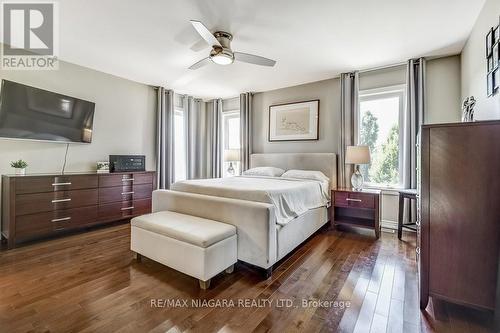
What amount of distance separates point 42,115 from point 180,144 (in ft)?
A: 8.85

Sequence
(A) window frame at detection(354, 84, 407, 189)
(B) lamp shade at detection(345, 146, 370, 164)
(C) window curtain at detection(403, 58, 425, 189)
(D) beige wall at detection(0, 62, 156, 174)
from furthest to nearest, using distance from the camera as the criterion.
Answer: (A) window frame at detection(354, 84, 407, 189)
(B) lamp shade at detection(345, 146, 370, 164)
(C) window curtain at detection(403, 58, 425, 189)
(D) beige wall at detection(0, 62, 156, 174)

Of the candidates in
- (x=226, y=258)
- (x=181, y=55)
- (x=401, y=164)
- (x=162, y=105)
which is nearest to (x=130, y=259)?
(x=226, y=258)

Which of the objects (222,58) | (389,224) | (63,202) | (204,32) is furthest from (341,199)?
(63,202)

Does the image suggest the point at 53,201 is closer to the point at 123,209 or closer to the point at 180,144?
the point at 123,209

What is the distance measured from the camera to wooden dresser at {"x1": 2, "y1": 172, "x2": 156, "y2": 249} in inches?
110

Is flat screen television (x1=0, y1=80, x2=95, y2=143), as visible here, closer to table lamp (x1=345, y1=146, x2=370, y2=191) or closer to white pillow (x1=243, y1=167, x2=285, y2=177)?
white pillow (x1=243, y1=167, x2=285, y2=177)

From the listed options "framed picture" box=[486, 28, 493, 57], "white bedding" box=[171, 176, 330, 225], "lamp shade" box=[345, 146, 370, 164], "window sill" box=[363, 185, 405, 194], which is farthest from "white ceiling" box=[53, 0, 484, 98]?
"window sill" box=[363, 185, 405, 194]

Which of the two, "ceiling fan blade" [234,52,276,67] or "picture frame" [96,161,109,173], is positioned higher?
"ceiling fan blade" [234,52,276,67]

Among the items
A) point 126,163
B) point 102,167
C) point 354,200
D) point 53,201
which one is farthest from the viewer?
point 126,163

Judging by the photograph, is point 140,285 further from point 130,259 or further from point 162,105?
point 162,105

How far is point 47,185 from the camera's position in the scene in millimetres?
3037

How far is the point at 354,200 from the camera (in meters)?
3.48

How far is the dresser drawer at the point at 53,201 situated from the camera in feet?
9.31

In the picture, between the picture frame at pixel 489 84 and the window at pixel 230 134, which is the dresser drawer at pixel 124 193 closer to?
the window at pixel 230 134
